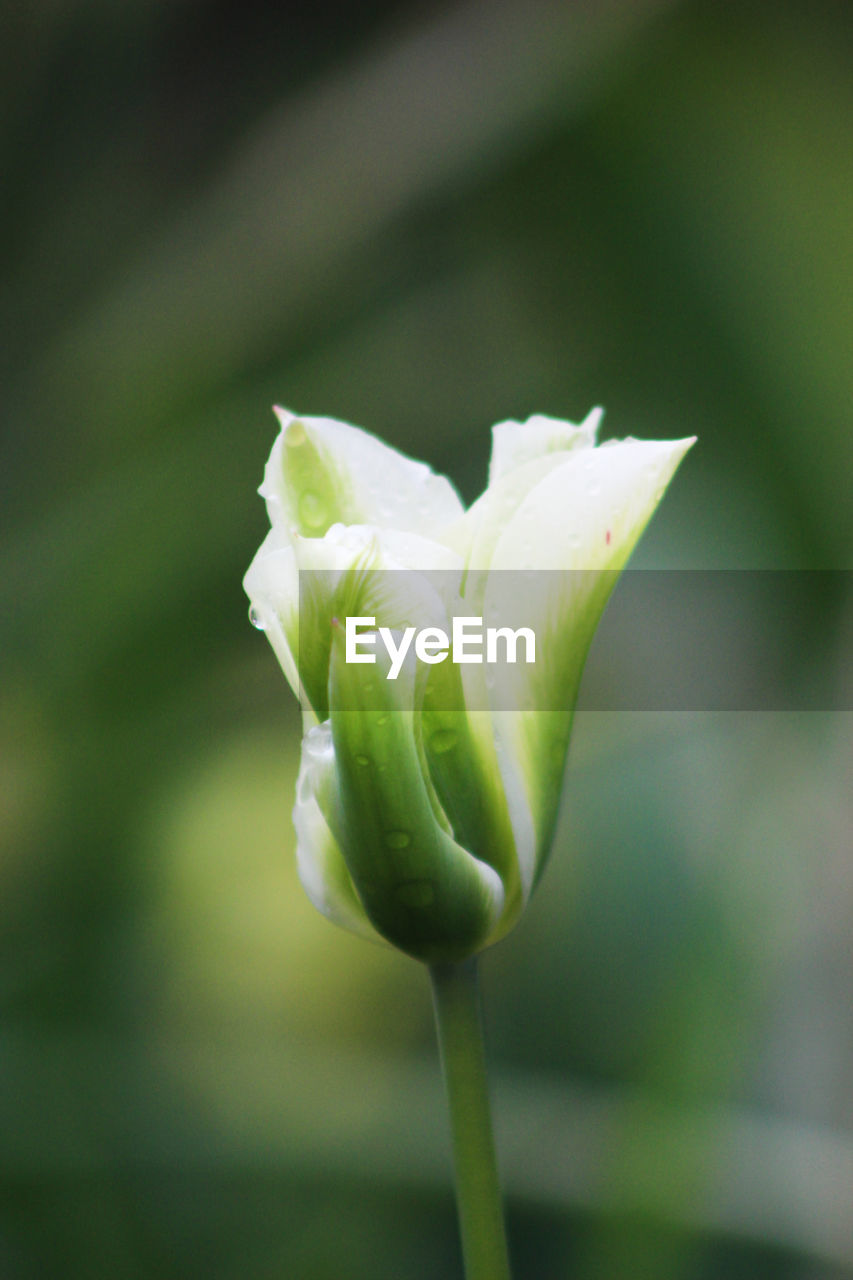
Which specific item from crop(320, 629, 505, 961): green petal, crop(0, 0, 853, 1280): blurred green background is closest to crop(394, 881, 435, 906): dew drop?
crop(320, 629, 505, 961): green petal

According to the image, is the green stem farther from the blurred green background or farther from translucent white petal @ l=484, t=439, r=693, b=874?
the blurred green background

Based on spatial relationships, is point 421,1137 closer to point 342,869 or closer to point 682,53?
point 342,869

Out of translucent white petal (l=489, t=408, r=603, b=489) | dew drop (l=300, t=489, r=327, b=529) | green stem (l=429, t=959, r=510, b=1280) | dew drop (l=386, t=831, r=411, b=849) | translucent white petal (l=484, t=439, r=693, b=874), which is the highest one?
translucent white petal (l=489, t=408, r=603, b=489)

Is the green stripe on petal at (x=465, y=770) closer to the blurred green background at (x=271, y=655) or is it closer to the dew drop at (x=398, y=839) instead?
the dew drop at (x=398, y=839)

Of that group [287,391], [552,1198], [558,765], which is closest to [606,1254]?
[552,1198]

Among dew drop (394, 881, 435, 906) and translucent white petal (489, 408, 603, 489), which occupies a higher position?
translucent white petal (489, 408, 603, 489)

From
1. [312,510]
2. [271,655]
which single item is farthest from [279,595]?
[271,655]
